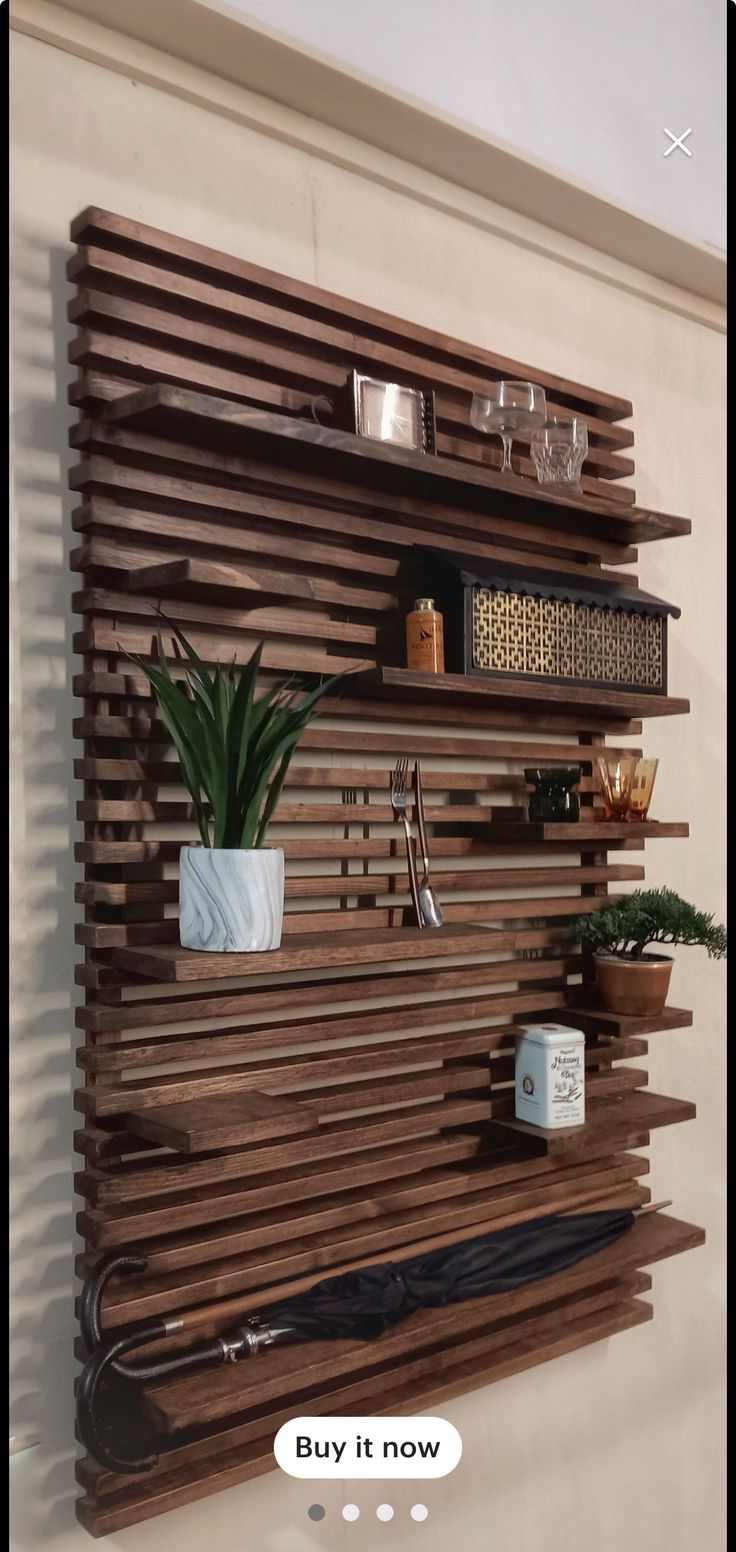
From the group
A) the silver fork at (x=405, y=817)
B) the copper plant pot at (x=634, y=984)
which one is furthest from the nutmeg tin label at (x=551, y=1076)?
the silver fork at (x=405, y=817)

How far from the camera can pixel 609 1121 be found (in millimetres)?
1459

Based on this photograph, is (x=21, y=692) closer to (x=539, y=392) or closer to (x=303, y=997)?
(x=303, y=997)

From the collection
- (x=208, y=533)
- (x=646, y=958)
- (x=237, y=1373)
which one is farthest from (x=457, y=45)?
(x=237, y=1373)

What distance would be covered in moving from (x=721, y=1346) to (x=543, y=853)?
37.1 inches

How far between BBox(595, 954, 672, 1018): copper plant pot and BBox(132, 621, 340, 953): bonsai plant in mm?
602

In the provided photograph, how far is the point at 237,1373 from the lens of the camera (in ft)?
3.66

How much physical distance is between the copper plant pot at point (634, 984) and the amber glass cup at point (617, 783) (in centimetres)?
20

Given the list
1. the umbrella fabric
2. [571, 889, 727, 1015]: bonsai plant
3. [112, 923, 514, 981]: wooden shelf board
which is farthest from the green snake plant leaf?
[571, 889, 727, 1015]: bonsai plant

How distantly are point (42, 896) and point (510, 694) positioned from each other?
570mm

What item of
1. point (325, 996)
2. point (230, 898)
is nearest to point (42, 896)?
point (230, 898)

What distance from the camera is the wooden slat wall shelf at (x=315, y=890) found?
3.71 feet

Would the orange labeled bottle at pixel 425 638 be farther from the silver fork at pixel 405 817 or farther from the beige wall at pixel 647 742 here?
the beige wall at pixel 647 742

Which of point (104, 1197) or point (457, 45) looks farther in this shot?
point (457, 45)

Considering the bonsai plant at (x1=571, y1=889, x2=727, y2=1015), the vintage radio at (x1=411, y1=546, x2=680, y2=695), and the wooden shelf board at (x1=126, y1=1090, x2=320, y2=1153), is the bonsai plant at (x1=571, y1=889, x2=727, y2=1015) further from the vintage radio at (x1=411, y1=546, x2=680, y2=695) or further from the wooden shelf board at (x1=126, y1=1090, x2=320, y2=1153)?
the wooden shelf board at (x1=126, y1=1090, x2=320, y2=1153)
